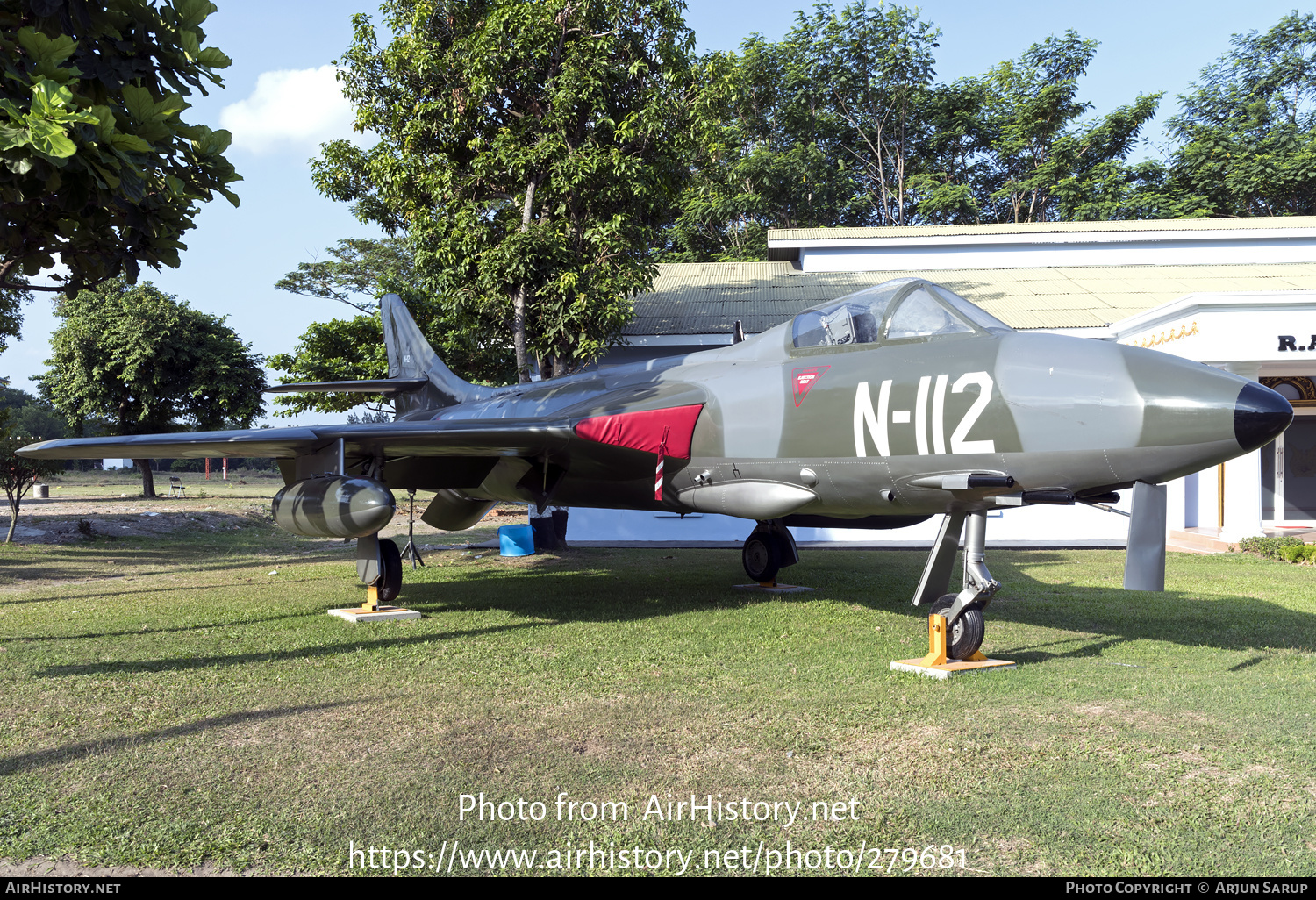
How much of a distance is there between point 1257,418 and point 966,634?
2.58 m

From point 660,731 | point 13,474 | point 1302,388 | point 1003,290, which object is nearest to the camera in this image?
point 660,731

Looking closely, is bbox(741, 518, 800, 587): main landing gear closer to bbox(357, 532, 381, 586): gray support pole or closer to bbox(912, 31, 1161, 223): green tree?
bbox(357, 532, 381, 586): gray support pole

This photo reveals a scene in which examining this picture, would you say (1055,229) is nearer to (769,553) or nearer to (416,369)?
(769,553)

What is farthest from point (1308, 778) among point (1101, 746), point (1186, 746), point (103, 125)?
point (103, 125)

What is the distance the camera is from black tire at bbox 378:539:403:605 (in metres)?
9.50

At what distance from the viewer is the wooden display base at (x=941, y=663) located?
21.0 feet

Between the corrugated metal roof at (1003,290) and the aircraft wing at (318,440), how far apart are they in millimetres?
10167

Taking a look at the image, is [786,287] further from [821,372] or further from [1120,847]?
[1120,847]

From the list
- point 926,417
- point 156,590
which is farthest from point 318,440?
point 926,417

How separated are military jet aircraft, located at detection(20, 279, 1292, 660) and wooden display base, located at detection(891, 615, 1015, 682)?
0.44 feet

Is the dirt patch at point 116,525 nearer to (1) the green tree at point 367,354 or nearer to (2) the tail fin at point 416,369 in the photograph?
(1) the green tree at point 367,354

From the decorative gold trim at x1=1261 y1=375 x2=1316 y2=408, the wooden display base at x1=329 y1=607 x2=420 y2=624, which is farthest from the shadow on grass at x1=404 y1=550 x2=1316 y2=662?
the decorative gold trim at x1=1261 y1=375 x2=1316 y2=408

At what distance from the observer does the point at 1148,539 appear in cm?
638

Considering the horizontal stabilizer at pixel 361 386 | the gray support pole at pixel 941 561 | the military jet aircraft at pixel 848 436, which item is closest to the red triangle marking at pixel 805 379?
the military jet aircraft at pixel 848 436
